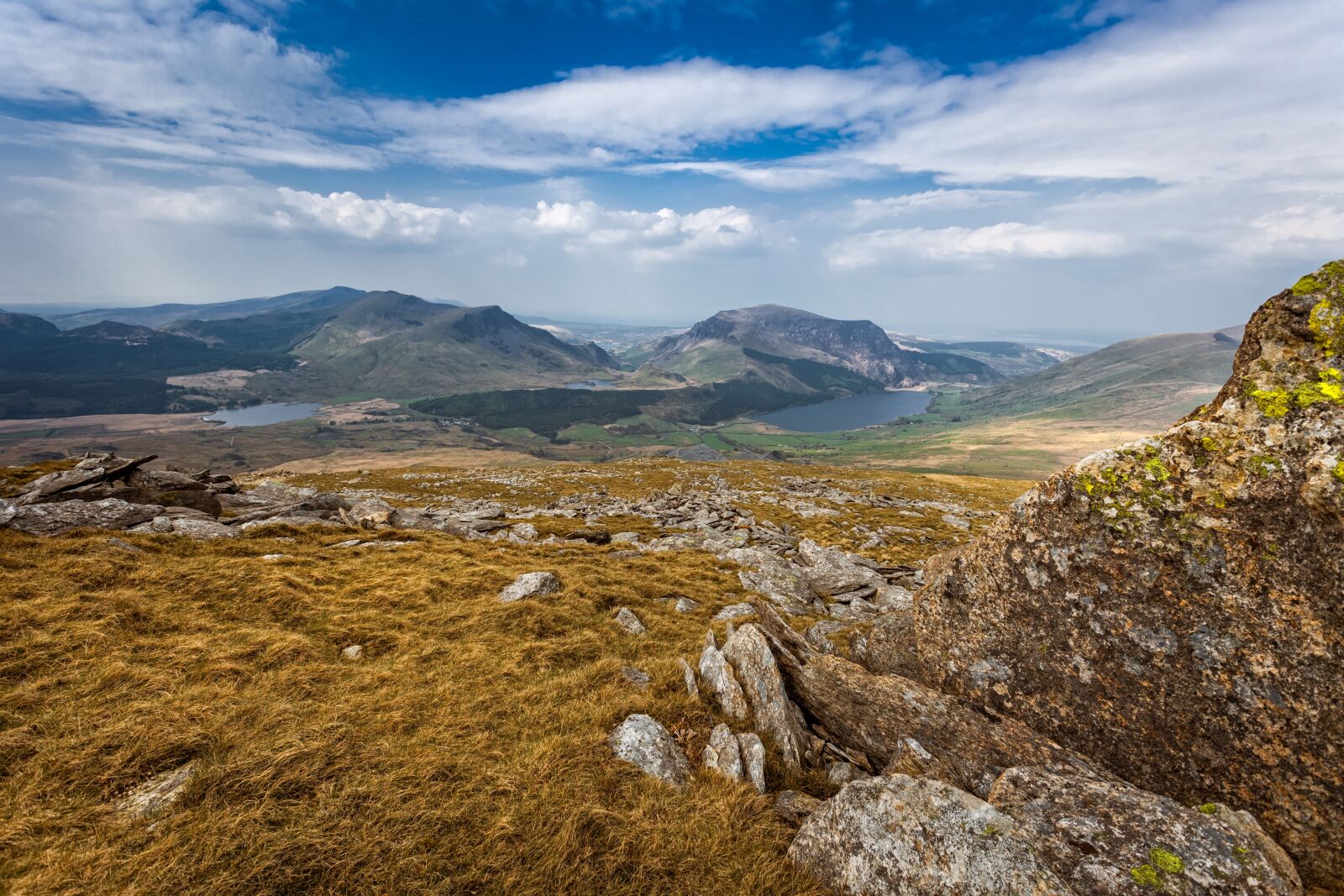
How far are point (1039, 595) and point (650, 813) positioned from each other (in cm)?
771

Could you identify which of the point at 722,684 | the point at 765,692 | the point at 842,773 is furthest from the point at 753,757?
the point at 722,684

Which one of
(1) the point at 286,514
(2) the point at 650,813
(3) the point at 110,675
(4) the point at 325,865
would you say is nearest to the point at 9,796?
(3) the point at 110,675

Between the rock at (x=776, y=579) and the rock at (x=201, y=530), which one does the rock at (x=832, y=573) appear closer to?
the rock at (x=776, y=579)

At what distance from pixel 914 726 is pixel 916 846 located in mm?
2940

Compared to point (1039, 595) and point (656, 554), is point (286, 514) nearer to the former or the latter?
point (656, 554)

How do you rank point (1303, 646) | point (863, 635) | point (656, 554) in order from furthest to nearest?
point (656, 554) → point (863, 635) → point (1303, 646)

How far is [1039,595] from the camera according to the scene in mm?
8891

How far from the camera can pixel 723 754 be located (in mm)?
9070

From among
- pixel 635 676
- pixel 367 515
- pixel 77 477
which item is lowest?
pixel 367 515

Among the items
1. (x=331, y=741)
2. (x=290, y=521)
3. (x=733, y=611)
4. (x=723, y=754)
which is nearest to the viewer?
(x=331, y=741)

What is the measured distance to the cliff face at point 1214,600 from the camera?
6738 mm

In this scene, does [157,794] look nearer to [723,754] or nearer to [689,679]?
[723,754]

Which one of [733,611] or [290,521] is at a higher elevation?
[290,521]

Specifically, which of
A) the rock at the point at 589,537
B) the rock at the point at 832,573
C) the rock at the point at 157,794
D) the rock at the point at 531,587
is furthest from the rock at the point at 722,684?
the rock at the point at 589,537
